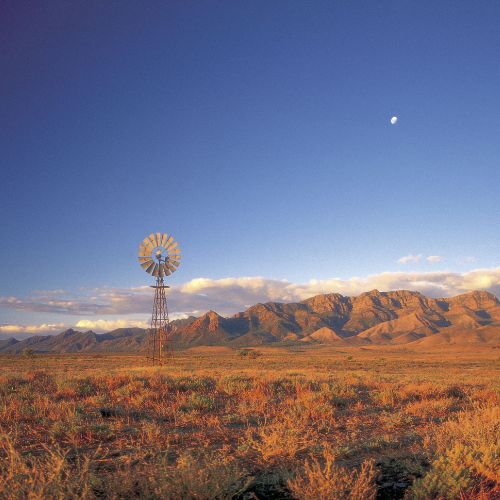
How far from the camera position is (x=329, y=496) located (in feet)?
13.6

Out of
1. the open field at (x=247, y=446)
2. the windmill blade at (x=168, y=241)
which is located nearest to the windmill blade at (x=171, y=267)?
the windmill blade at (x=168, y=241)

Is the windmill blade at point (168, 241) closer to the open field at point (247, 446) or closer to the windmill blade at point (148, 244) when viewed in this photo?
the windmill blade at point (148, 244)

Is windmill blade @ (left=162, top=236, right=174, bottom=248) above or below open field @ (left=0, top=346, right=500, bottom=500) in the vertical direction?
above

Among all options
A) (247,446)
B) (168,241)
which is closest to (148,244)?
(168,241)

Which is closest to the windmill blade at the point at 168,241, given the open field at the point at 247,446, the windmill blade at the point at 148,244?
the windmill blade at the point at 148,244

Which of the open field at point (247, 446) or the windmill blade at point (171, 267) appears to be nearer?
the open field at point (247, 446)

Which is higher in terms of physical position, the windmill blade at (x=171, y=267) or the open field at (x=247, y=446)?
the windmill blade at (x=171, y=267)

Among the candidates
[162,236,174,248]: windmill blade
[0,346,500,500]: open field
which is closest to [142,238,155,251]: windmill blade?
[162,236,174,248]: windmill blade

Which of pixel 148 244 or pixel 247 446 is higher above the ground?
pixel 148 244

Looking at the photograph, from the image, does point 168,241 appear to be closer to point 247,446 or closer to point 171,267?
point 171,267

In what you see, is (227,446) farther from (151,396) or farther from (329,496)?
(151,396)

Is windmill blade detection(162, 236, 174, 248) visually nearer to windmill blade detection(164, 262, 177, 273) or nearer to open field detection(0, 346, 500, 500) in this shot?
windmill blade detection(164, 262, 177, 273)

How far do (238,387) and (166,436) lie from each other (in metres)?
6.56

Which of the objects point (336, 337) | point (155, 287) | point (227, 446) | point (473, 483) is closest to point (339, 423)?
point (227, 446)
